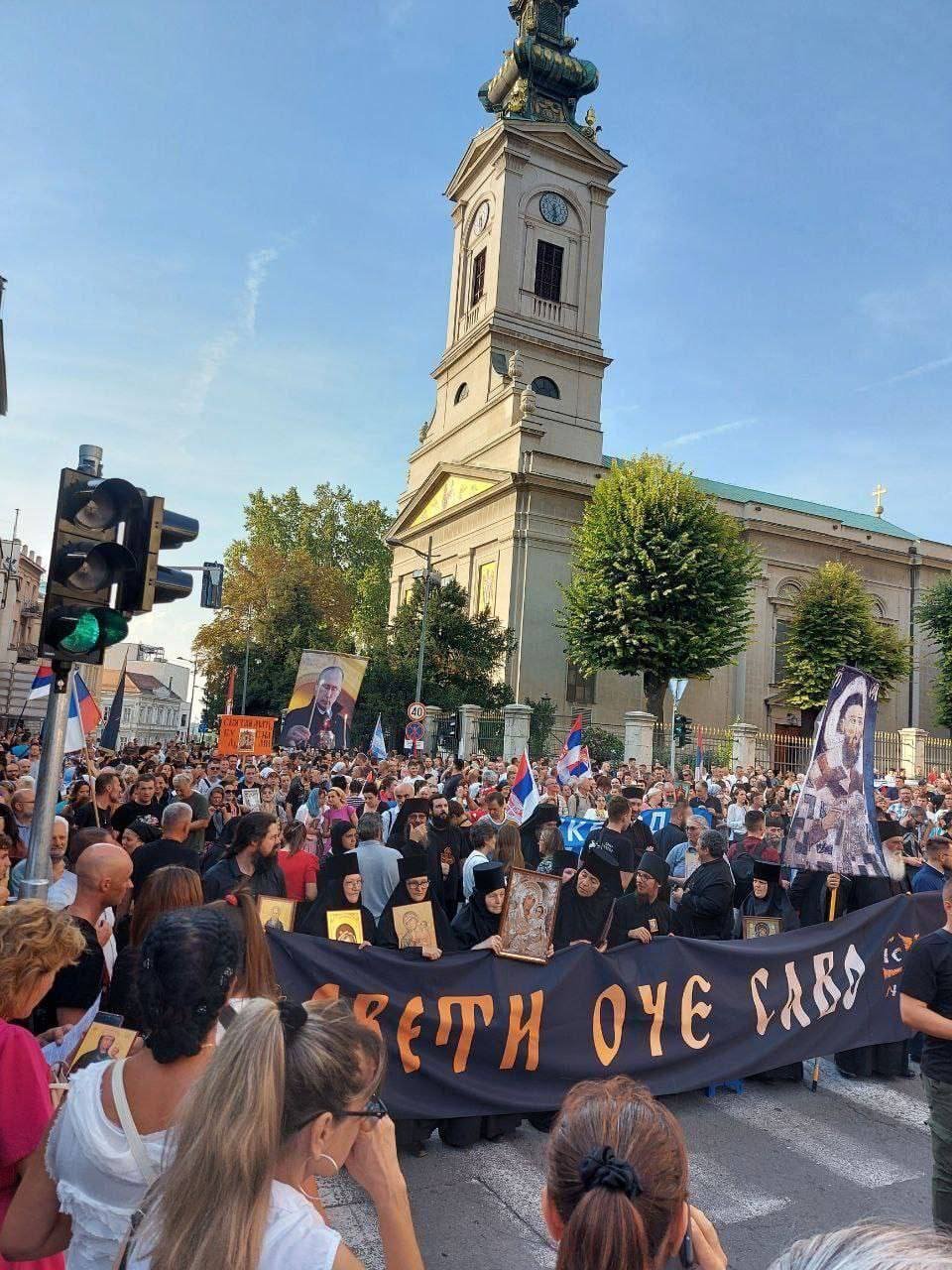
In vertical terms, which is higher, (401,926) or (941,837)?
(941,837)

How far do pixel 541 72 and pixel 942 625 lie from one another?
3503 centimetres

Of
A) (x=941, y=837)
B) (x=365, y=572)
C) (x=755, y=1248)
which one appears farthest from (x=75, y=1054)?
(x=365, y=572)

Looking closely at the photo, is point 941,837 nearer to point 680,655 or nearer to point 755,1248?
point 755,1248

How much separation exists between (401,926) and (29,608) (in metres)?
62.9

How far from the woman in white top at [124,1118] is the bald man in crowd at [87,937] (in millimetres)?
1311

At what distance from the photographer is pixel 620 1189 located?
5.39 feet

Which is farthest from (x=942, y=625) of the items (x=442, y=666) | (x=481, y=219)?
(x=481, y=219)

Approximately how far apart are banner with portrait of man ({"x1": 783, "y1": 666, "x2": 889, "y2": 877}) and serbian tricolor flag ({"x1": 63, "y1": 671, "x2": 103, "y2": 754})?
744cm

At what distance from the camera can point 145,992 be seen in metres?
2.40

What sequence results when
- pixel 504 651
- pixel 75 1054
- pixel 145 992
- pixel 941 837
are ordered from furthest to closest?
pixel 504 651 < pixel 941 837 < pixel 75 1054 < pixel 145 992

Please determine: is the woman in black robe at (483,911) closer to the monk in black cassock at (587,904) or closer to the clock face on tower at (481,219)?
the monk in black cassock at (587,904)

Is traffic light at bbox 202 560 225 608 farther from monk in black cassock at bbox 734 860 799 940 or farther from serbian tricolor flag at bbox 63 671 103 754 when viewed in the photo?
monk in black cassock at bbox 734 860 799 940

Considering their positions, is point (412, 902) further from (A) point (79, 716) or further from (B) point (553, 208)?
(B) point (553, 208)

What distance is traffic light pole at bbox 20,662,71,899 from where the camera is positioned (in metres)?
4.68
